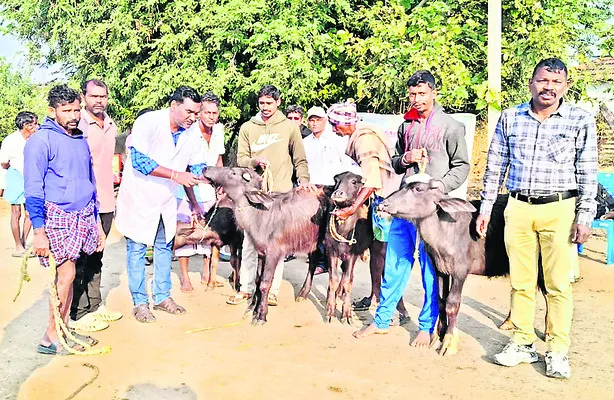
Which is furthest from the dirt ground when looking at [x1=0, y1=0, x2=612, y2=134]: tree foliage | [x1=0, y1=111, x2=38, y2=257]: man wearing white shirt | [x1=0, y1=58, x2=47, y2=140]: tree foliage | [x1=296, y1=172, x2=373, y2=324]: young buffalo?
[x1=0, y1=58, x2=47, y2=140]: tree foliage

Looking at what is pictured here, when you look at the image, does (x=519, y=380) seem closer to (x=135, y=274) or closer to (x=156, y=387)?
(x=156, y=387)

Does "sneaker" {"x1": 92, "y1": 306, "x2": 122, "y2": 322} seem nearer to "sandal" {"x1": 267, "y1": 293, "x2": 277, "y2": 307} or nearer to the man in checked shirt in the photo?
"sandal" {"x1": 267, "y1": 293, "x2": 277, "y2": 307}

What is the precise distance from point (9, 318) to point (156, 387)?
245 cm

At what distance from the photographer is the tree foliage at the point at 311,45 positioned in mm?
9672

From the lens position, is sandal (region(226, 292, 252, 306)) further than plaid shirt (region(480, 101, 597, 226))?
Yes

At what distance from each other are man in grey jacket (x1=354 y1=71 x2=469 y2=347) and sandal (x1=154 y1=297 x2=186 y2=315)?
214cm

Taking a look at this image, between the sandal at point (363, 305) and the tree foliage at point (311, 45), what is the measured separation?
3.98 meters

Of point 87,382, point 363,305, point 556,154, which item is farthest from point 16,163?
point 556,154

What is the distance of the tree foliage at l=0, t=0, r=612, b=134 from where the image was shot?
9672 millimetres

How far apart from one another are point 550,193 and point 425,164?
1.02 m

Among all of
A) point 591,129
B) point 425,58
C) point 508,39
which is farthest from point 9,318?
point 508,39

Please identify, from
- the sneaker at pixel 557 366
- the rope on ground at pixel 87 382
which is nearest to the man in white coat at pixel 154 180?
the rope on ground at pixel 87 382

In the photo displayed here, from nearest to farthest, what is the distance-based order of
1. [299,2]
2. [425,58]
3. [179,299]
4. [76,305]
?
[76,305] < [179,299] < [425,58] < [299,2]

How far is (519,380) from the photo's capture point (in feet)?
15.2
